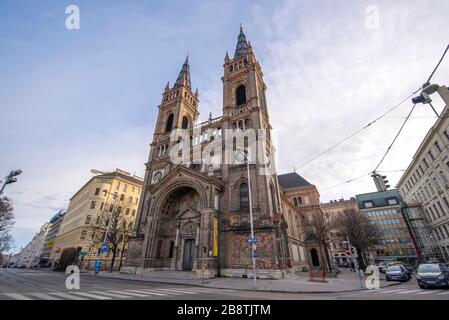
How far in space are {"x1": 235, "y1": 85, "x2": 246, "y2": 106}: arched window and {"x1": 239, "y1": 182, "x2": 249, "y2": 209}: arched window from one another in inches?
557

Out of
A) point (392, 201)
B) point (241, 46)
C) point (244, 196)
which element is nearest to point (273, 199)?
point (244, 196)

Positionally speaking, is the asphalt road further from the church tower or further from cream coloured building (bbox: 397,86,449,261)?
cream coloured building (bbox: 397,86,449,261)

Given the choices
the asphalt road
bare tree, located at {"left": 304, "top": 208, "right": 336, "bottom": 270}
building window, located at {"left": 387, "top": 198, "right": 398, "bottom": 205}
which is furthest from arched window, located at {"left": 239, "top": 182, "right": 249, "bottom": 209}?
building window, located at {"left": 387, "top": 198, "right": 398, "bottom": 205}

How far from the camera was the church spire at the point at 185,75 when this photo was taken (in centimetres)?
4231

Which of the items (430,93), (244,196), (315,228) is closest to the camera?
(430,93)

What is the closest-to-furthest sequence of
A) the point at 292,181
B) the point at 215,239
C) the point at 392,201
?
the point at 215,239, the point at 292,181, the point at 392,201

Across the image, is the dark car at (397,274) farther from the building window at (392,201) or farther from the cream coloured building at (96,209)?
the building window at (392,201)

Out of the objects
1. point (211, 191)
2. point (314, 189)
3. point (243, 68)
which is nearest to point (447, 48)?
point (211, 191)

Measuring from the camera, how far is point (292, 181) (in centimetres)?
4700

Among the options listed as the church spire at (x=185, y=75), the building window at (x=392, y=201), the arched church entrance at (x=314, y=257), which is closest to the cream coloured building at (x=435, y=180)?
the arched church entrance at (x=314, y=257)

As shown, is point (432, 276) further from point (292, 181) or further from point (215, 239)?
point (292, 181)

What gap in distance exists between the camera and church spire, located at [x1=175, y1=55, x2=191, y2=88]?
42312 mm

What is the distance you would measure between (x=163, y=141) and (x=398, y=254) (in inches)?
2871

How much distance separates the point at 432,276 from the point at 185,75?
152 ft
